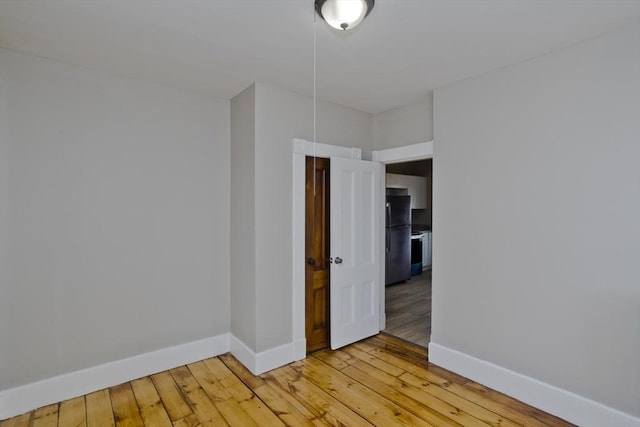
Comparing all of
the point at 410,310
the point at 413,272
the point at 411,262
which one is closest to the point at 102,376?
the point at 410,310

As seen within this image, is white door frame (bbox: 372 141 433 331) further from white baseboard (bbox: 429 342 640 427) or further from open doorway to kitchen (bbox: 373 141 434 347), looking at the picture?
Result: white baseboard (bbox: 429 342 640 427)

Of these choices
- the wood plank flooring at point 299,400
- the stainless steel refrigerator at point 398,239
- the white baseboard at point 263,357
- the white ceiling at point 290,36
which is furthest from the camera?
the stainless steel refrigerator at point 398,239

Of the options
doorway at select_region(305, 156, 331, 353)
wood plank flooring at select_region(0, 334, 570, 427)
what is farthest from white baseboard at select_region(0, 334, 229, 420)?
doorway at select_region(305, 156, 331, 353)

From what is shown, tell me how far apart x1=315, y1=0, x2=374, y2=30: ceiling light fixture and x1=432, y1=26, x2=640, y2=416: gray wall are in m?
1.49

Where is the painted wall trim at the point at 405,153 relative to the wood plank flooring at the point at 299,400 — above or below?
above

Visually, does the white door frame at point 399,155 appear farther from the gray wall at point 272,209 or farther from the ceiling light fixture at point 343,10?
the ceiling light fixture at point 343,10

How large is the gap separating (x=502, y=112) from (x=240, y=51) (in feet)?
6.85

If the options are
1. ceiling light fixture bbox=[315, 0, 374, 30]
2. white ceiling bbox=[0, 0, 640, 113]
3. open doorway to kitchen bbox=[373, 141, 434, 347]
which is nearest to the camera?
ceiling light fixture bbox=[315, 0, 374, 30]

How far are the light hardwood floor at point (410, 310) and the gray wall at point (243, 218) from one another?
1783 mm

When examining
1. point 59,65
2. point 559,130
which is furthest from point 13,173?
point 559,130

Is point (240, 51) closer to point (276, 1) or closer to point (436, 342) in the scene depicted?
point (276, 1)

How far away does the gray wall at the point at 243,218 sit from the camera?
9.61 feet

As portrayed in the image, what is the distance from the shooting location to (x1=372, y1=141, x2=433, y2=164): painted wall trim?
3246 mm

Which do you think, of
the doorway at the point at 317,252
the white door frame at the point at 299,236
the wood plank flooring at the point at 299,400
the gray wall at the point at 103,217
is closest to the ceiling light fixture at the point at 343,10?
the white door frame at the point at 299,236
